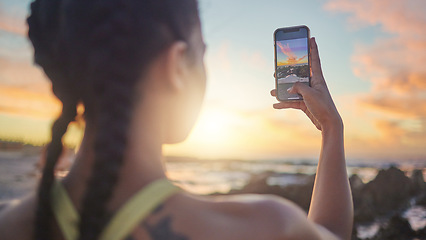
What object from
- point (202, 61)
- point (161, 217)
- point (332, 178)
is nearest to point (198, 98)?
point (202, 61)

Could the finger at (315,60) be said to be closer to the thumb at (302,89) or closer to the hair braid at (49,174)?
the thumb at (302,89)

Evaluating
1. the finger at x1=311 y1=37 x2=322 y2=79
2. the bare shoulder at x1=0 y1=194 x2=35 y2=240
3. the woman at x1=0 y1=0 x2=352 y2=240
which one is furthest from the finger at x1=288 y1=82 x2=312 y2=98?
the bare shoulder at x1=0 y1=194 x2=35 y2=240

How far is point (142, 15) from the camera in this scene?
3.88 ft

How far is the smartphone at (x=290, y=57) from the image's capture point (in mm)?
2455

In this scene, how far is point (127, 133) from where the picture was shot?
45.1 inches

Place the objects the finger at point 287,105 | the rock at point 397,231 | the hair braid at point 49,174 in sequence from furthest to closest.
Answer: the rock at point 397,231
the finger at point 287,105
the hair braid at point 49,174

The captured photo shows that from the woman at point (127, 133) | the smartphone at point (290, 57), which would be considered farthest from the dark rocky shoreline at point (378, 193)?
the woman at point (127, 133)

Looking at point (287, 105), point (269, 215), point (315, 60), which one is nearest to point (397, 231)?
point (287, 105)

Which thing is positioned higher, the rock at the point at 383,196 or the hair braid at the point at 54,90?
the hair braid at the point at 54,90

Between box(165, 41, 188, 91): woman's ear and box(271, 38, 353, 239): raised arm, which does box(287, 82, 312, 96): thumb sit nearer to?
box(271, 38, 353, 239): raised arm

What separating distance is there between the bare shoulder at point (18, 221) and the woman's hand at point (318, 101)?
54.2 inches

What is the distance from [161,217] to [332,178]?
2.86ft

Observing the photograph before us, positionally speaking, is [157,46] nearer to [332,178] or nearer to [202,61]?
[202,61]

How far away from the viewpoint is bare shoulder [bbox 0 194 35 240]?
1.30 metres
